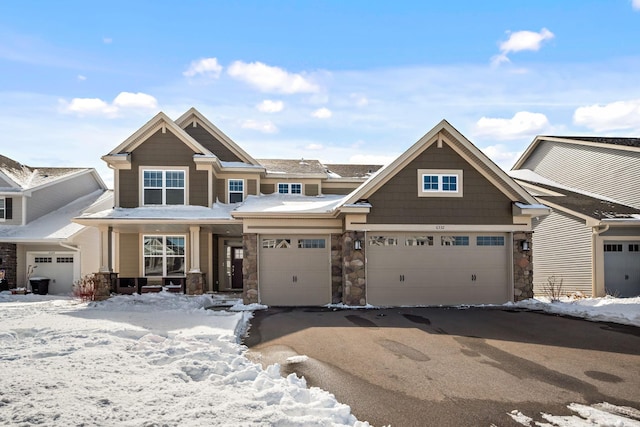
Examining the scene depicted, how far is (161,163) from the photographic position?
1822 cm

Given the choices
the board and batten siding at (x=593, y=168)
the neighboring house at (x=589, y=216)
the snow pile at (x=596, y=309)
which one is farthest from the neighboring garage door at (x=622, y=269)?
the snow pile at (x=596, y=309)

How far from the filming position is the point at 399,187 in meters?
15.3

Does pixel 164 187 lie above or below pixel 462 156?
below

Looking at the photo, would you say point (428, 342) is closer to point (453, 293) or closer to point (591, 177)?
point (453, 293)

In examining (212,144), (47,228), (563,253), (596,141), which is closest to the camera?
(563,253)

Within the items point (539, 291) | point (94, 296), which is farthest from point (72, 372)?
point (539, 291)

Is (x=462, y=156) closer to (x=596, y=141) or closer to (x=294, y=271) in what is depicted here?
(x=294, y=271)

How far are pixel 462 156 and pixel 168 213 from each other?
10880 millimetres

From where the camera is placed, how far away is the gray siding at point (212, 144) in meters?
20.3

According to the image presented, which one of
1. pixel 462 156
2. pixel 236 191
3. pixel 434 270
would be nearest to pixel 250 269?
pixel 236 191

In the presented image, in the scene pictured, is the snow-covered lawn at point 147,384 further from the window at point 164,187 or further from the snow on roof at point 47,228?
the snow on roof at point 47,228

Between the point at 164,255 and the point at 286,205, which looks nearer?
the point at 286,205

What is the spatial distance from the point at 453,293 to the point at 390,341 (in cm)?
642

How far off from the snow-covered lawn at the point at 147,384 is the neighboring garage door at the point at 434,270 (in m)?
6.91
